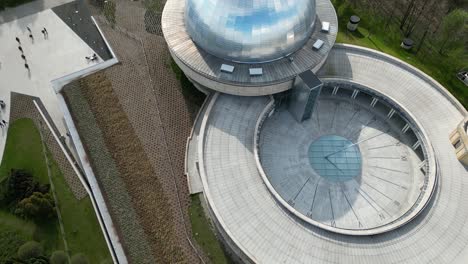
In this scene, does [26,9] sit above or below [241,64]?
below

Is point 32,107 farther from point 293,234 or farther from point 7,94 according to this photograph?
point 293,234

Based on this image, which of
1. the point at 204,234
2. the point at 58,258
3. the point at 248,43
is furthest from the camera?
the point at 248,43

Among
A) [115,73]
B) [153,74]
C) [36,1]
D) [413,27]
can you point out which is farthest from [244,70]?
[36,1]

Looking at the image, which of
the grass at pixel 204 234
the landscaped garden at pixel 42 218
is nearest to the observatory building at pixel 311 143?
the grass at pixel 204 234

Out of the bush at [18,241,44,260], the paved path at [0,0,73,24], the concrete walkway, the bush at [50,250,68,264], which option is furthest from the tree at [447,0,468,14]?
the bush at [18,241,44,260]

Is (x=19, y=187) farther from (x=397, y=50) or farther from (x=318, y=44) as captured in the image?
(x=397, y=50)

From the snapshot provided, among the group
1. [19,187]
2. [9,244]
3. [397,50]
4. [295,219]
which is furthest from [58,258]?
[397,50]
